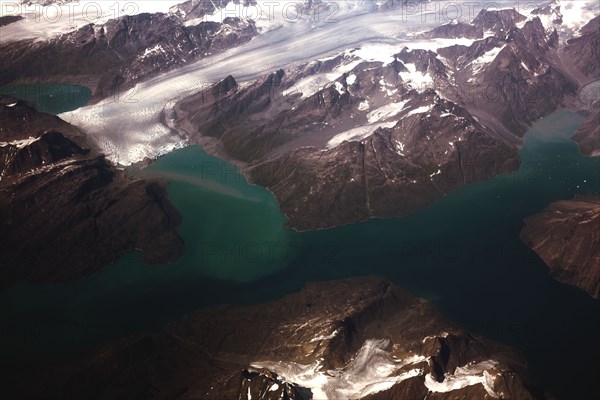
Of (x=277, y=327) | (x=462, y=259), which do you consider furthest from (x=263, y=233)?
(x=462, y=259)

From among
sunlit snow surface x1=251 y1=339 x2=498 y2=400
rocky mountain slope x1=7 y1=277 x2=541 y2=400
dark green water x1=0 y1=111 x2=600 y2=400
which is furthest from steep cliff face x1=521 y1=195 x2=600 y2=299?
sunlit snow surface x1=251 y1=339 x2=498 y2=400

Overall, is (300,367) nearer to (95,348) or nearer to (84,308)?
(95,348)

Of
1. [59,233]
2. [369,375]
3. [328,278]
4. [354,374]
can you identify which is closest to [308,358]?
[354,374]

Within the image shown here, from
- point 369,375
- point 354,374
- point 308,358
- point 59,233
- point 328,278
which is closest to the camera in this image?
point 369,375

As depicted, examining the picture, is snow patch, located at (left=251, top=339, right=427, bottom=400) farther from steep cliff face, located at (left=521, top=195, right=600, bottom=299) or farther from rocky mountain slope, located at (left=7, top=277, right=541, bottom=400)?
steep cliff face, located at (left=521, top=195, right=600, bottom=299)

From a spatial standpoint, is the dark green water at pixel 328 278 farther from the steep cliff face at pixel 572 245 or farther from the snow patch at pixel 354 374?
the snow patch at pixel 354 374

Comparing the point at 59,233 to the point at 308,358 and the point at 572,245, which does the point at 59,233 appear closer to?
the point at 308,358
